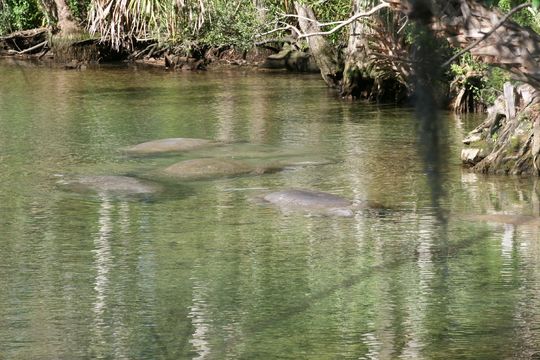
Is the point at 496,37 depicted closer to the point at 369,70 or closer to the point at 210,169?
the point at 210,169

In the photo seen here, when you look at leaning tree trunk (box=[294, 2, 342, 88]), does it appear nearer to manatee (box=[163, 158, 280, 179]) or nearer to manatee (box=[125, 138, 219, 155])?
manatee (box=[125, 138, 219, 155])

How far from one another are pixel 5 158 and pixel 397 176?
469 cm

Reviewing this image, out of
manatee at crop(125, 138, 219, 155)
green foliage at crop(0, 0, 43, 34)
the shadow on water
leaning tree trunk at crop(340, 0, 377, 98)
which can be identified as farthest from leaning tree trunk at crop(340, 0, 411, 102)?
green foliage at crop(0, 0, 43, 34)

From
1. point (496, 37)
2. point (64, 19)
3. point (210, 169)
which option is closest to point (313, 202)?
point (210, 169)

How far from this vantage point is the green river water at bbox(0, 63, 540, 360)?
21.7ft

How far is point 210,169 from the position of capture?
12.4 metres

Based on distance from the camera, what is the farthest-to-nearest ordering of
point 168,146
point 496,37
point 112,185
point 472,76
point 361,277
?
point 472,76 < point 168,146 < point 112,185 < point 361,277 < point 496,37

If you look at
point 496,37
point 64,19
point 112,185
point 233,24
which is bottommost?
point 112,185

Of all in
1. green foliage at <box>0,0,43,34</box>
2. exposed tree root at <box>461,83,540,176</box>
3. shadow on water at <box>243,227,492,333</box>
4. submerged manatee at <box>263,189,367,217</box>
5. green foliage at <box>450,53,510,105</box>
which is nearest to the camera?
shadow on water at <box>243,227,492,333</box>

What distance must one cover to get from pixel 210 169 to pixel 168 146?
1694mm

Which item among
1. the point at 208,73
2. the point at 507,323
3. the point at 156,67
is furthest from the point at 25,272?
the point at 156,67

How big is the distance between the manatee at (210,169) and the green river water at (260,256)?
27 centimetres

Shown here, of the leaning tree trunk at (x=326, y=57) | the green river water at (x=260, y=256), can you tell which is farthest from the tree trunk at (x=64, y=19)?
the green river water at (x=260, y=256)

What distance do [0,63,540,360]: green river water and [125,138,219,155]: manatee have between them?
285 millimetres
